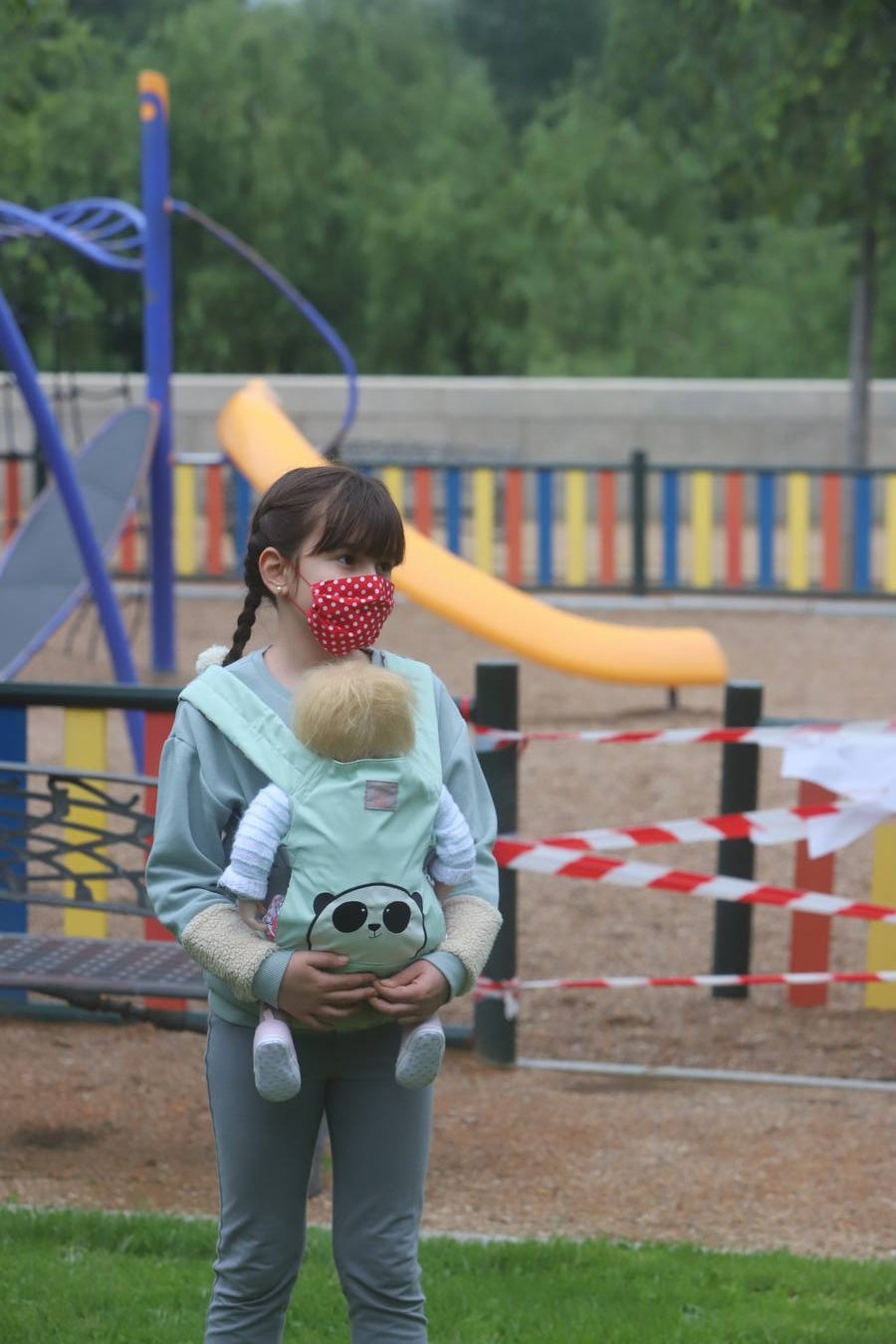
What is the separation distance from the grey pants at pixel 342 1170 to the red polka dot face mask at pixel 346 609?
0.54m

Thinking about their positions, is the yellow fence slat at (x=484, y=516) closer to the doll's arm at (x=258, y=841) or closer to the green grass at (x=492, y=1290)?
the green grass at (x=492, y=1290)

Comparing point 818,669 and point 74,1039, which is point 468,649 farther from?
point 74,1039

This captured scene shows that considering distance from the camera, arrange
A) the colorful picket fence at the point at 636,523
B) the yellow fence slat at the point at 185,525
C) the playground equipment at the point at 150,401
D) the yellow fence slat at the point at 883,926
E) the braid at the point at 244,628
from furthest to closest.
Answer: the yellow fence slat at the point at 185,525
the colorful picket fence at the point at 636,523
the playground equipment at the point at 150,401
the yellow fence slat at the point at 883,926
the braid at the point at 244,628

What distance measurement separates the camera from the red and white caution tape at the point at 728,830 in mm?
5094

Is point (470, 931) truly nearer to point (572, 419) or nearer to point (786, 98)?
point (786, 98)

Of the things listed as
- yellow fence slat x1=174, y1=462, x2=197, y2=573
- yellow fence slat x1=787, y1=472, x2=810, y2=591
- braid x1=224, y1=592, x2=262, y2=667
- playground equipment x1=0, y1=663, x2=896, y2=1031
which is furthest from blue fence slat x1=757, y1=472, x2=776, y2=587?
braid x1=224, y1=592, x2=262, y2=667

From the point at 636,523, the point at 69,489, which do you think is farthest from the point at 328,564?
the point at 636,523

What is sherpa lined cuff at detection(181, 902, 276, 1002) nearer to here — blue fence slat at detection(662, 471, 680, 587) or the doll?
the doll

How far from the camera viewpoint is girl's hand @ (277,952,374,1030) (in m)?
2.43

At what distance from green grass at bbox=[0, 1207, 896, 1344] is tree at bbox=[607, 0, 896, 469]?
1011 centimetres

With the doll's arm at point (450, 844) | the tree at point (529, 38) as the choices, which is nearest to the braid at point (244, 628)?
the doll's arm at point (450, 844)

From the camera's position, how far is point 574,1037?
570 cm

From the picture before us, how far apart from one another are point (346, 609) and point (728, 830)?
2.79 meters

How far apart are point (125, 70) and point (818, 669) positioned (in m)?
21.9
